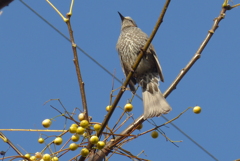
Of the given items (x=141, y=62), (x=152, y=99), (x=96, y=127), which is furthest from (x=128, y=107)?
(x=141, y=62)

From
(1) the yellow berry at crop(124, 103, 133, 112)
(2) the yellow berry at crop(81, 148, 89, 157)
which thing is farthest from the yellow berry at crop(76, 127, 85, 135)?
(1) the yellow berry at crop(124, 103, 133, 112)

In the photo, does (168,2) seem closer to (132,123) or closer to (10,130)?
(132,123)

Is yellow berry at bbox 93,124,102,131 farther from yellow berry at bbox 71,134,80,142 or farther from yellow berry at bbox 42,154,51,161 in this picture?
yellow berry at bbox 42,154,51,161

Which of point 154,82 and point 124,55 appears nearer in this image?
point 154,82

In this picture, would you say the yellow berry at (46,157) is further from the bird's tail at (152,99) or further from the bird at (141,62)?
the bird at (141,62)

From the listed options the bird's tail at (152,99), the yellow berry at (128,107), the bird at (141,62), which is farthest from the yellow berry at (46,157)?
the bird at (141,62)

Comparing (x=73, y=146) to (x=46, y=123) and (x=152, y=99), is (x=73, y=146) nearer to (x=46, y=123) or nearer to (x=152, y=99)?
(x=46, y=123)

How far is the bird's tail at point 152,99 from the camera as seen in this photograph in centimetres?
283

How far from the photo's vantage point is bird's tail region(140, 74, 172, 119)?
283cm

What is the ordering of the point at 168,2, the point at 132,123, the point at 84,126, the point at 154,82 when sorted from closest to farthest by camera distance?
the point at 84,126
the point at 168,2
the point at 132,123
the point at 154,82

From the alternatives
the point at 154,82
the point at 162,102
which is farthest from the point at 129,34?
the point at 162,102

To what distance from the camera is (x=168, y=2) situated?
6.40 ft

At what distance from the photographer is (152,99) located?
3.55m

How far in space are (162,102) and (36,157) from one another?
164 centimetres
